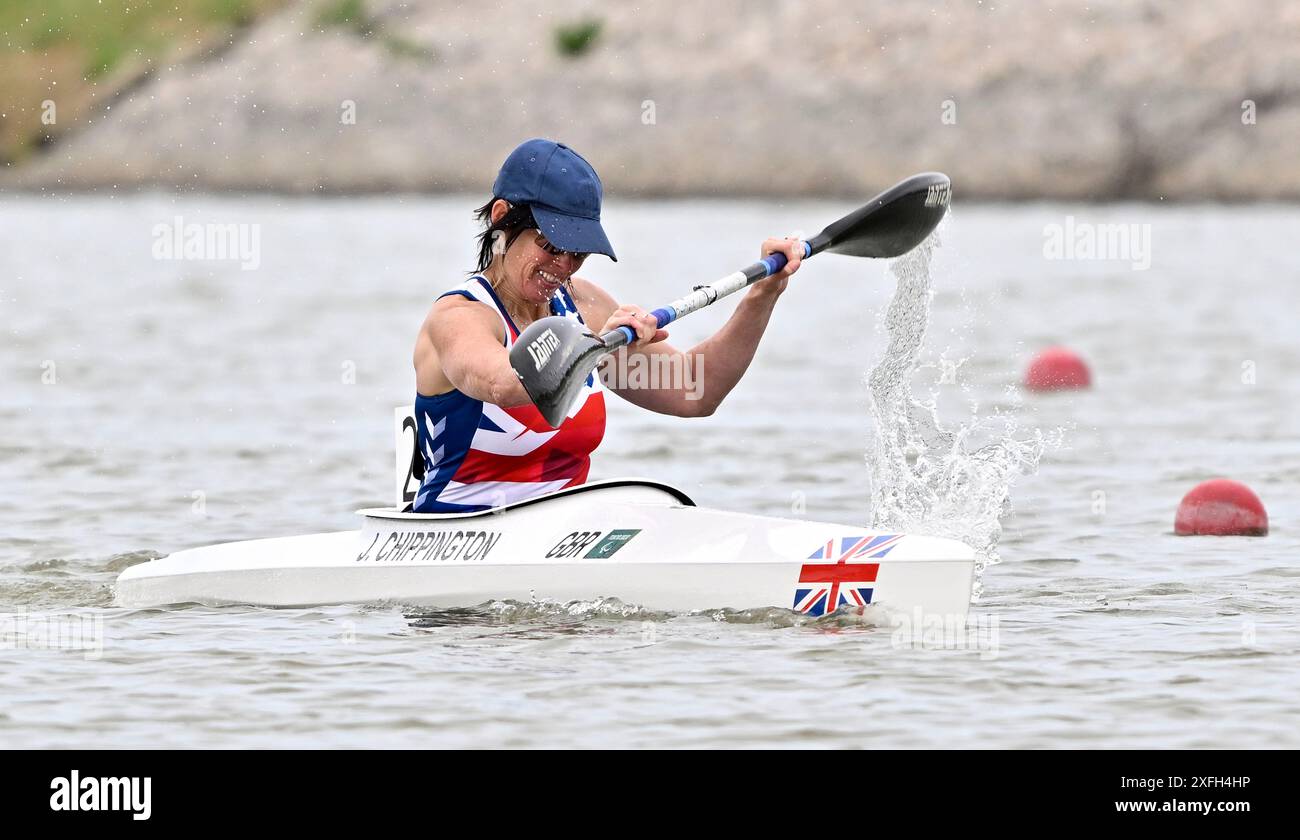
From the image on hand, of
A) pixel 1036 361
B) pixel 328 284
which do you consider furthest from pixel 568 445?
pixel 328 284

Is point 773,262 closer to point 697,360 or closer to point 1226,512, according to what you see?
point 697,360

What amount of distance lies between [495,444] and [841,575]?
1.28 m

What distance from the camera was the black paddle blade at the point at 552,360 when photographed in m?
6.41

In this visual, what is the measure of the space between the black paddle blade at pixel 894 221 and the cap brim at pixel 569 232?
139cm

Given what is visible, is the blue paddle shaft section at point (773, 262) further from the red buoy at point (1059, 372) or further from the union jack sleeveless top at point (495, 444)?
the red buoy at point (1059, 372)

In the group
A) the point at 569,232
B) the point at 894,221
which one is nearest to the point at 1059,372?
the point at 894,221

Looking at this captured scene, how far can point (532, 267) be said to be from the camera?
6844mm

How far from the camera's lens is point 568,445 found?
23.8ft

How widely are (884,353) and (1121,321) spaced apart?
41.6 ft

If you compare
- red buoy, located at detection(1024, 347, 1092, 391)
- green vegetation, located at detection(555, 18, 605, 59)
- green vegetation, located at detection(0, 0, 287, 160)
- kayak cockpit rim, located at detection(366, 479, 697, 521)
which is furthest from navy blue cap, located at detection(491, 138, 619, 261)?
green vegetation, located at detection(0, 0, 287, 160)

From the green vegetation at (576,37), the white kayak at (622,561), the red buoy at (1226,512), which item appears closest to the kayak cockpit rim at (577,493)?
the white kayak at (622,561)

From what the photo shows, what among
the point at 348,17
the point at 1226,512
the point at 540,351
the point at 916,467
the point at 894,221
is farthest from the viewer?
the point at 348,17
